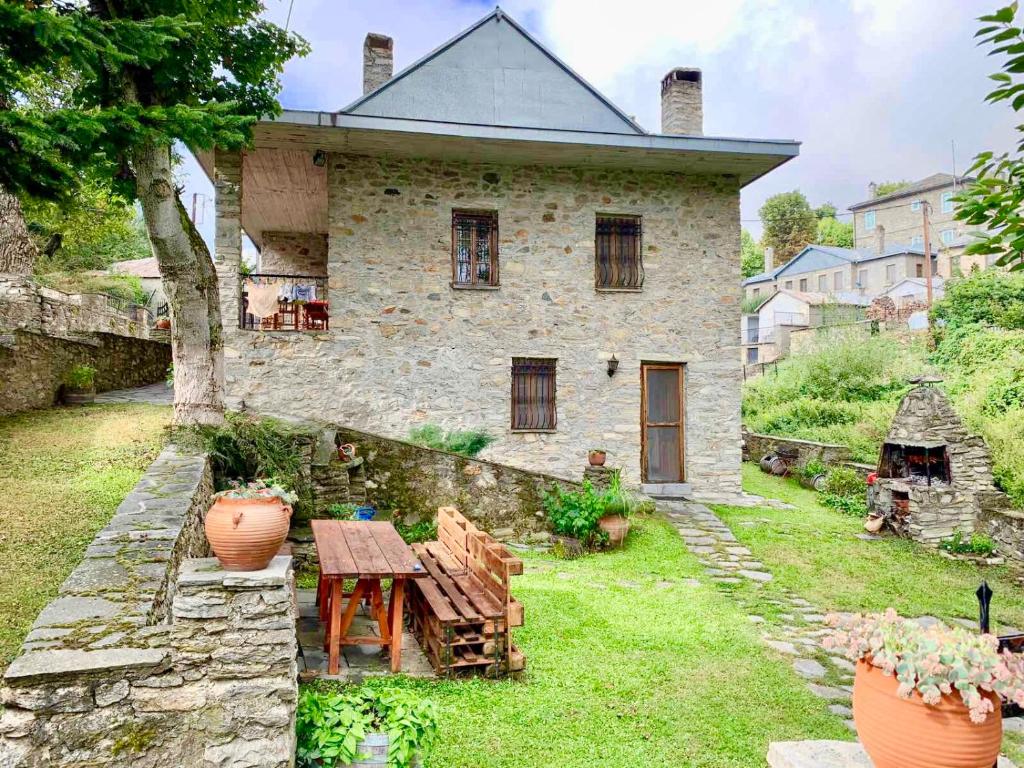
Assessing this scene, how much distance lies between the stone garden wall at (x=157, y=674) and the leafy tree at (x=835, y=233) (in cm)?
5274

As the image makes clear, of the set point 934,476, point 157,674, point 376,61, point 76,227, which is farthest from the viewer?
point 76,227

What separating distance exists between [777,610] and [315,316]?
765 centimetres

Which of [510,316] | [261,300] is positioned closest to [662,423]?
[510,316]

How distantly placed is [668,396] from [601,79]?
571 cm

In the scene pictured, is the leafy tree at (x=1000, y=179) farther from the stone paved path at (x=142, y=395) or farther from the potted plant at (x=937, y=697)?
the stone paved path at (x=142, y=395)

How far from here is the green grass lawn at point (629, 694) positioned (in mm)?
3797

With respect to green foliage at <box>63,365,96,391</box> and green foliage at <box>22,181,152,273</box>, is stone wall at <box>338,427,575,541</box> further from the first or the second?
green foliage at <box>22,181,152,273</box>

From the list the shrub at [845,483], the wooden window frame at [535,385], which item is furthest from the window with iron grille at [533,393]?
the shrub at [845,483]

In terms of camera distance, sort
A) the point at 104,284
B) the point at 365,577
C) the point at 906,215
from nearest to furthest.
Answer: the point at 365,577 < the point at 104,284 < the point at 906,215

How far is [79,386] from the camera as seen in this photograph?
962cm

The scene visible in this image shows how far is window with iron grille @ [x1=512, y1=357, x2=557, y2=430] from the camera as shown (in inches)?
422

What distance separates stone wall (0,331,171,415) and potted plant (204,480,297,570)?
662 cm

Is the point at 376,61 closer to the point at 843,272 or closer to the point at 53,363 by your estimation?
the point at 53,363

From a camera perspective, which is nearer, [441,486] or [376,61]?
[441,486]
